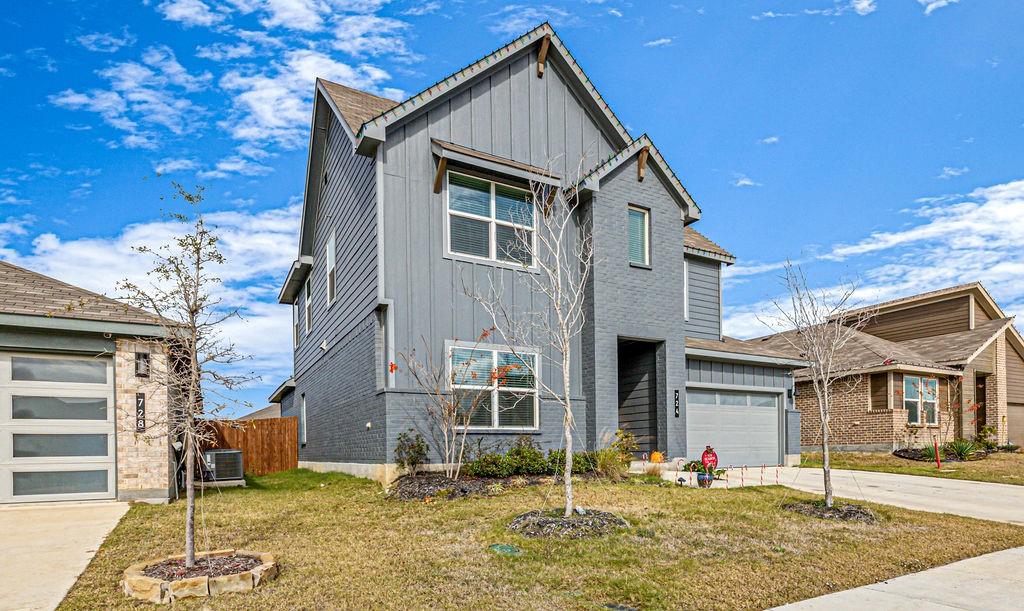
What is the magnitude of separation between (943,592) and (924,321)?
27.2m

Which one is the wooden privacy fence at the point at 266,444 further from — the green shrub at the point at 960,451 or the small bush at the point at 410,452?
the green shrub at the point at 960,451

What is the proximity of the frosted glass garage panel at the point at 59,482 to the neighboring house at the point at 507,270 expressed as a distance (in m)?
4.41

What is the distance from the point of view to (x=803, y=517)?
940cm

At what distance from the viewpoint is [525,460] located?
507 inches

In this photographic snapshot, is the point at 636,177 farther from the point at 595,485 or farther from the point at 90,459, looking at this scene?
the point at 90,459

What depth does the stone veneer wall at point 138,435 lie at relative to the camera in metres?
11.1

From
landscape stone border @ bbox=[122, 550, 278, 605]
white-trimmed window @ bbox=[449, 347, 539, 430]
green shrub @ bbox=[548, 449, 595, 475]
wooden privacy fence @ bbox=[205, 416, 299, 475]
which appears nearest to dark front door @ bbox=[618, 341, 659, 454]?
green shrub @ bbox=[548, 449, 595, 475]

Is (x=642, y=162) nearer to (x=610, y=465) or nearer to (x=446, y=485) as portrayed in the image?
(x=610, y=465)

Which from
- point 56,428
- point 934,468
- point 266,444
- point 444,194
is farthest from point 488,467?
point 934,468

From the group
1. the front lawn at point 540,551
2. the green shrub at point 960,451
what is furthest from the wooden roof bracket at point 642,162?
the green shrub at point 960,451

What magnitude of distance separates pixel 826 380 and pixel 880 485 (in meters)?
5.77

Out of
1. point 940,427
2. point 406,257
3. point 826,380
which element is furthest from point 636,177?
point 940,427

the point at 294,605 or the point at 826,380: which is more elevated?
the point at 826,380

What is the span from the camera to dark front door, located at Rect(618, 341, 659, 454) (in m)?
16.2
